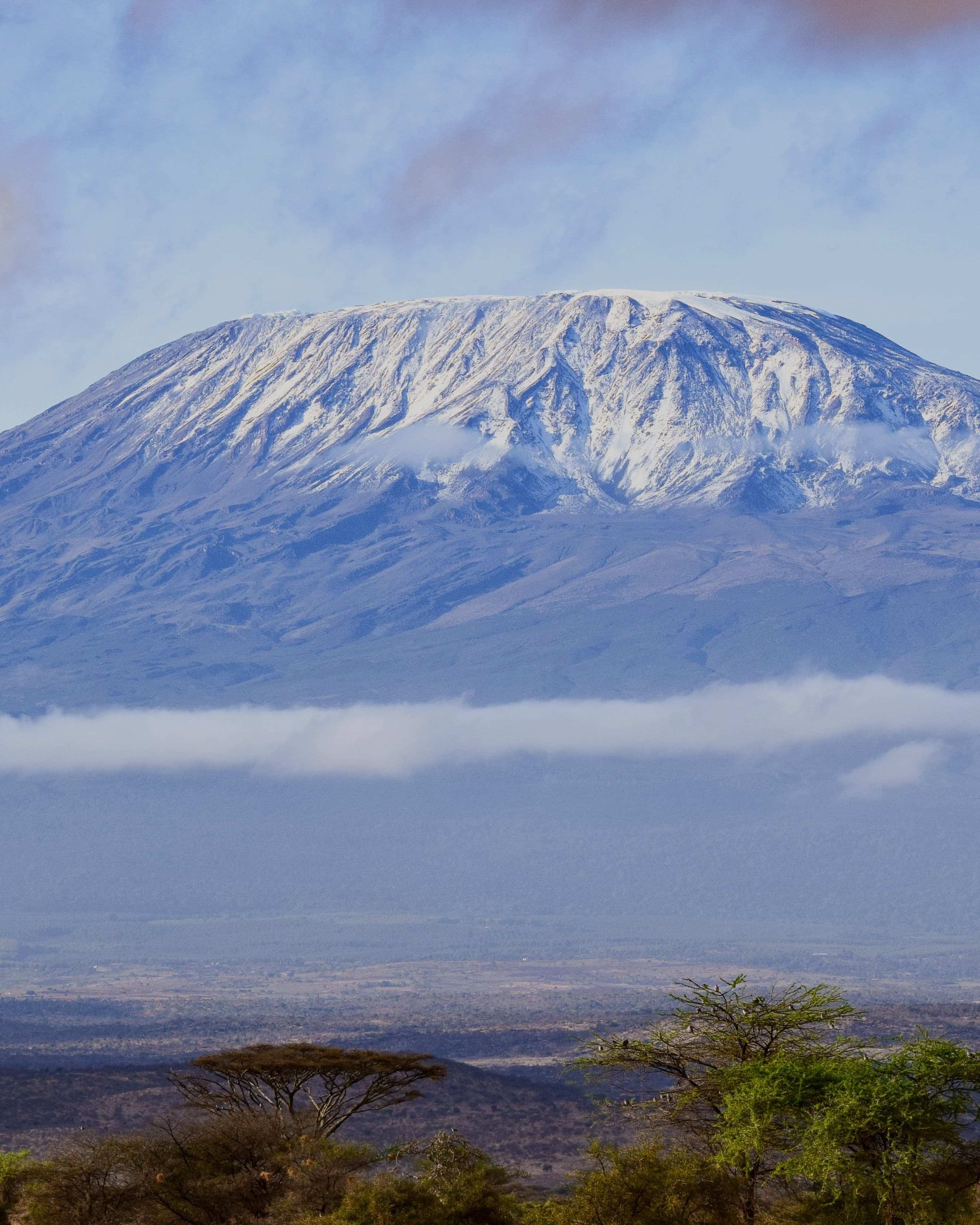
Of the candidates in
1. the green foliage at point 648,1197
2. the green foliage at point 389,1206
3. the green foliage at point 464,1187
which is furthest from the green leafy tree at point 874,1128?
the green foliage at point 389,1206

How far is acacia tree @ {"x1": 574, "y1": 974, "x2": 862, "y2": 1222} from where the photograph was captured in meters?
38.6

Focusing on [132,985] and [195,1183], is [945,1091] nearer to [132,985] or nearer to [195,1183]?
[195,1183]

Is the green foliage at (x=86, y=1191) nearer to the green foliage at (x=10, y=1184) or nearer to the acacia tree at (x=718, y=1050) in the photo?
the green foliage at (x=10, y=1184)

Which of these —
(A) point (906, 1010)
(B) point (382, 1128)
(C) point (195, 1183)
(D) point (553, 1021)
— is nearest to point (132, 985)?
(D) point (553, 1021)

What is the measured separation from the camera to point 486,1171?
42.4 m

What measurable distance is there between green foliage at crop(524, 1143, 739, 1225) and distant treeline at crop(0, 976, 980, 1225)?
0.04 meters

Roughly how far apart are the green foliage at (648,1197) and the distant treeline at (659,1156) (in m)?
0.04

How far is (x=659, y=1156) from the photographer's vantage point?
41719 mm

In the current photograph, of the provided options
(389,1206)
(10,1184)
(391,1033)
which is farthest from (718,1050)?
(391,1033)

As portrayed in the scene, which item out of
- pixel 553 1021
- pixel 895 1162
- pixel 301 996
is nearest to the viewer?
pixel 895 1162

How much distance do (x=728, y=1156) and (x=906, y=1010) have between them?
77.1 meters

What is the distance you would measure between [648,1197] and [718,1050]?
3.33m

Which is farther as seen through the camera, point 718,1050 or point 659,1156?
point 659,1156

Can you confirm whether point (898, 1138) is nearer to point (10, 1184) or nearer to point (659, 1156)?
point (659, 1156)
